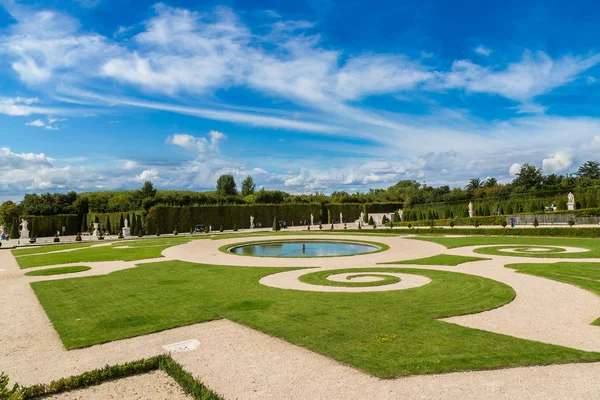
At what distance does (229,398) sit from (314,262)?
13.5 m

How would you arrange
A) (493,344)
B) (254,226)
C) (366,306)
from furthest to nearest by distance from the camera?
(254,226), (366,306), (493,344)

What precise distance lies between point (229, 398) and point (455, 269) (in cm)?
1249

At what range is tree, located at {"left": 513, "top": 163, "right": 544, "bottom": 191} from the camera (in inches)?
2421

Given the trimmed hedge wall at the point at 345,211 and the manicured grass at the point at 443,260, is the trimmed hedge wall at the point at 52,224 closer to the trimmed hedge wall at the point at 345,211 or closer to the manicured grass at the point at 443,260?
the trimmed hedge wall at the point at 345,211

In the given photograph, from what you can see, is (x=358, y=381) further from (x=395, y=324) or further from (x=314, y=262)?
(x=314, y=262)

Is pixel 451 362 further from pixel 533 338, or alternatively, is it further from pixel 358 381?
pixel 533 338

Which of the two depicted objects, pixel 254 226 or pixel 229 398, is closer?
pixel 229 398

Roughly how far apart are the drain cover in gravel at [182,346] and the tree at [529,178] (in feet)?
213

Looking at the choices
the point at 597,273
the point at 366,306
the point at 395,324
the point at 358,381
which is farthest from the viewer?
the point at 597,273

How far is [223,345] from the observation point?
7465 mm

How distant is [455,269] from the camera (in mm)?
15500

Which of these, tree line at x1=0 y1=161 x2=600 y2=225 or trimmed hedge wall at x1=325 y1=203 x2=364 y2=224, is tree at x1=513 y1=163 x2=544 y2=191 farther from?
trimmed hedge wall at x1=325 y1=203 x2=364 y2=224

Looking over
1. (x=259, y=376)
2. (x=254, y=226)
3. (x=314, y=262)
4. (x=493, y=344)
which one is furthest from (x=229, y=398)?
(x=254, y=226)

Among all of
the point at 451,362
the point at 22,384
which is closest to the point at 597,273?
the point at 451,362
